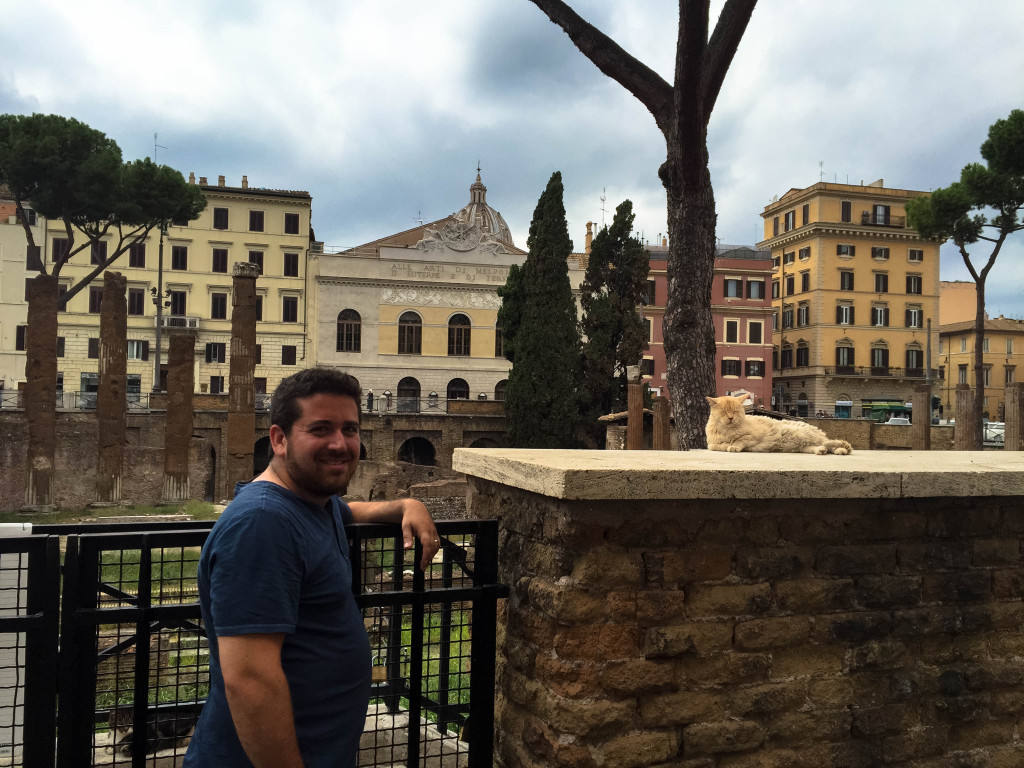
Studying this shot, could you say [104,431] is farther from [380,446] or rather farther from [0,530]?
[0,530]

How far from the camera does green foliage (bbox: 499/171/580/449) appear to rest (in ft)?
93.7

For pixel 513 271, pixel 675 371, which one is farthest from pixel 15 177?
pixel 675 371

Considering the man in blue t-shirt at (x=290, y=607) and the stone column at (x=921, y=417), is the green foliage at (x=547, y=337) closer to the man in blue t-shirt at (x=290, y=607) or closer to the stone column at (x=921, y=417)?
the stone column at (x=921, y=417)

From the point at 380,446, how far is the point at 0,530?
93.4 ft

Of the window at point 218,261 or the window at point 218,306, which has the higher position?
the window at point 218,261

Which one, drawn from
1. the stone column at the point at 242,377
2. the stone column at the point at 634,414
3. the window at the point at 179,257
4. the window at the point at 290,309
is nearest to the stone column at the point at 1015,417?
the stone column at the point at 634,414

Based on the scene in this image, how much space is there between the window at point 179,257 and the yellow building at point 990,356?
43117 millimetres

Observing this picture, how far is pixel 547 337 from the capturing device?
28594mm

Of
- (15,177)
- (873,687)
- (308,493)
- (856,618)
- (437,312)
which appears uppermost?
(15,177)

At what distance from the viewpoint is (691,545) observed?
260 centimetres

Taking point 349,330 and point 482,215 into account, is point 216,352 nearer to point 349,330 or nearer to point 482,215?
point 349,330

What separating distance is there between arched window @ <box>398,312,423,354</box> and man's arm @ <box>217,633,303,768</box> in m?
37.9

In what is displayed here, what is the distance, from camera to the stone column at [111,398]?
18.9m

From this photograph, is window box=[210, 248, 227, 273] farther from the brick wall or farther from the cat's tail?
the brick wall
